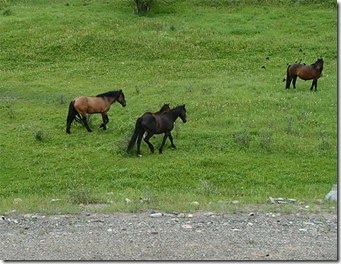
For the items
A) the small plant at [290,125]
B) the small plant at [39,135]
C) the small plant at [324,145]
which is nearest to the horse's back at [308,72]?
the small plant at [290,125]

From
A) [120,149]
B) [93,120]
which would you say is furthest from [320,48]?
[120,149]

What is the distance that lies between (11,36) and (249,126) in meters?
21.4

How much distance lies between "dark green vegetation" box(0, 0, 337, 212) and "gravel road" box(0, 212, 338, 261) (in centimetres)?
91

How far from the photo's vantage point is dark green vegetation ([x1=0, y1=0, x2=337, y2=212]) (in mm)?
15305

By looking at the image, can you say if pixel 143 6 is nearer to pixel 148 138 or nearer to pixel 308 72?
pixel 308 72

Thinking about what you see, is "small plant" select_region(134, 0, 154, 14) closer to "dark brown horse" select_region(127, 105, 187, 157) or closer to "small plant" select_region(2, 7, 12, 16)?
"small plant" select_region(2, 7, 12, 16)

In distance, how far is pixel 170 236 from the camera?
9.09 meters

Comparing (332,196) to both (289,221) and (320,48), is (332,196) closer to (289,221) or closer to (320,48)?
(289,221)

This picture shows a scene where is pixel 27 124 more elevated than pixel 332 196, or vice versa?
pixel 332 196

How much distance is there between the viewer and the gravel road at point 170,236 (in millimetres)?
8320

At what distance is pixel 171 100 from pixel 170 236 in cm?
1545

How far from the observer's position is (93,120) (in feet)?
71.5

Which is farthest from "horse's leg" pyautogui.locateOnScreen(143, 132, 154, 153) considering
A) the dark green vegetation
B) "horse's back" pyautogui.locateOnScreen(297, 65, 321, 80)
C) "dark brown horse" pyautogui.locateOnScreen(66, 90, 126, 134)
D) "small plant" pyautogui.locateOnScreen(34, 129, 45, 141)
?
"horse's back" pyautogui.locateOnScreen(297, 65, 321, 80)

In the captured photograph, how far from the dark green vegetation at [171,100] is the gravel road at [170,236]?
2.99 ft
